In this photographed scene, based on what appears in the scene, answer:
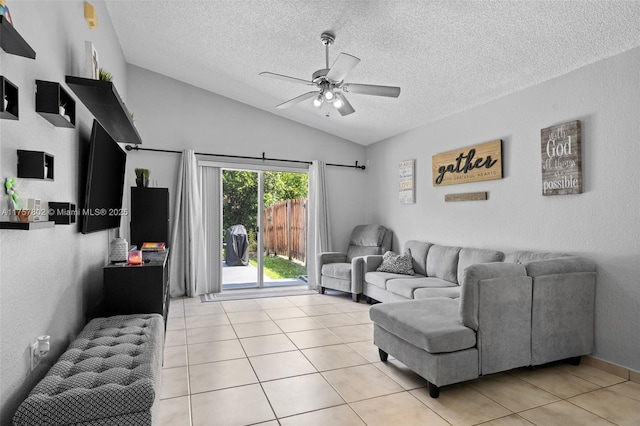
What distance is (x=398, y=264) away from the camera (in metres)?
4.78

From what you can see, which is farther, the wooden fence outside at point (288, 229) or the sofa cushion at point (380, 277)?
the wooden fence outside at point (288, 229)

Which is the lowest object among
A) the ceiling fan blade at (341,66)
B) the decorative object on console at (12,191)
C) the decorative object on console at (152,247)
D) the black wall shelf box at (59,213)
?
the decorative object on console at (152,247)

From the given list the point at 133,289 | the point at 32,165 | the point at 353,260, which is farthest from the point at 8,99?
the point at 353,260

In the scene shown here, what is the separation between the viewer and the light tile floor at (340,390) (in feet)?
7.18

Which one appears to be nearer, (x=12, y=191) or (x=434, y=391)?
(x=12, y=191)

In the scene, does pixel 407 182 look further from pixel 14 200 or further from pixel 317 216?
pixel 14 200

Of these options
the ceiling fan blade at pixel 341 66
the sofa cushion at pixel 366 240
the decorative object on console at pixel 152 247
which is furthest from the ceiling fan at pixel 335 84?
the sofa cushion at pixel 366 240

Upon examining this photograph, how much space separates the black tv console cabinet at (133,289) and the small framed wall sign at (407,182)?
12.0 feet

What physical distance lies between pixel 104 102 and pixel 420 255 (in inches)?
154

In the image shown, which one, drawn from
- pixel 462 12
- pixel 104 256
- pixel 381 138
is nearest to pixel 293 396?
pixel 104 256

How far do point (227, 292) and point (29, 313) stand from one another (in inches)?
162

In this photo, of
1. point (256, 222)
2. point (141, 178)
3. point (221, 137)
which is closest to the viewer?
point (141, 178)

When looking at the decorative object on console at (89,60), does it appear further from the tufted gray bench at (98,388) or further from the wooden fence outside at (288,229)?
the wooden fence outside at (288,229)

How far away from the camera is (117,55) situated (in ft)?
14.0
